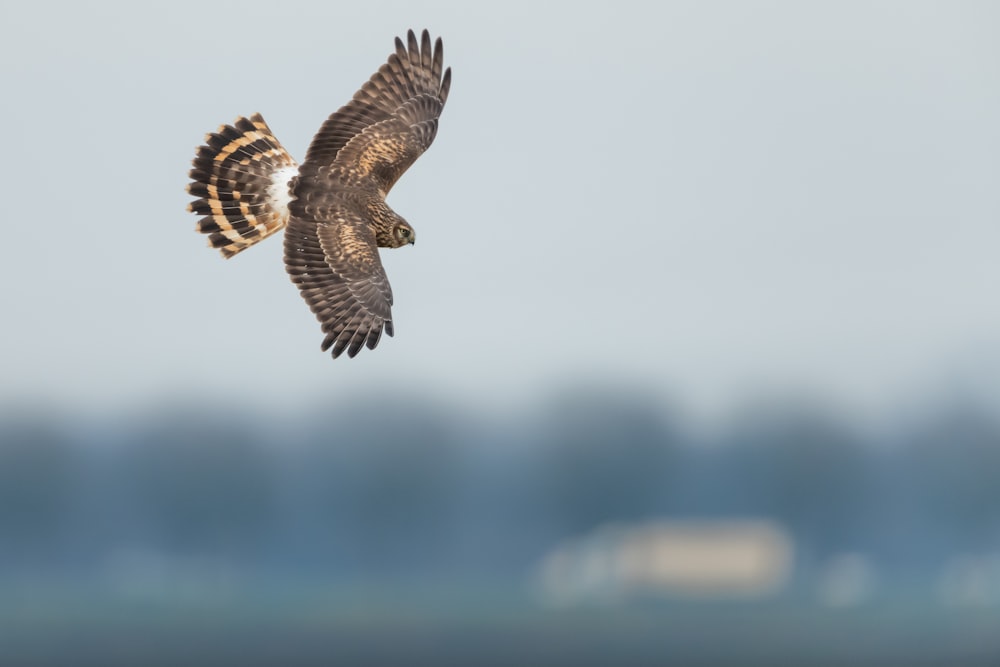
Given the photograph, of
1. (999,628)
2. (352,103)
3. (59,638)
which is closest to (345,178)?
(352,103)

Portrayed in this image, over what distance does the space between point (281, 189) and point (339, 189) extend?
68cm

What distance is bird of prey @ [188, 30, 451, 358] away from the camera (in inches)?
566

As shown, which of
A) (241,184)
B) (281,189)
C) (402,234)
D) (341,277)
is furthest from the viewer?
(241,184)

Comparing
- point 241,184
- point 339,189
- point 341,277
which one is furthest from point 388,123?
point 341,277

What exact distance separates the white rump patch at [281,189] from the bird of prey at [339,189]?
1cm

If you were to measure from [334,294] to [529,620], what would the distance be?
60.8 m

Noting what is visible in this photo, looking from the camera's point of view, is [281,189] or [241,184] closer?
[281,189]

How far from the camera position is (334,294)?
1437cm

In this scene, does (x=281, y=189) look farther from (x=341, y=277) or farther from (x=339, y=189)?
(x=341, y=277)

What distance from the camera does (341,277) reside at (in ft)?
47.2

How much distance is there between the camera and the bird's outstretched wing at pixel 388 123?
1529cm

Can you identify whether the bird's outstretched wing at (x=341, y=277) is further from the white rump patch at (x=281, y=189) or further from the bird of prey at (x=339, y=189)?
the white rump patch at (x=281, y=189)

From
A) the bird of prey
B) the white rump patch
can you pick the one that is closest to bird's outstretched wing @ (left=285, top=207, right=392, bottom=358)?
the bird of prey

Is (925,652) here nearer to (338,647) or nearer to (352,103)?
(338,647)
